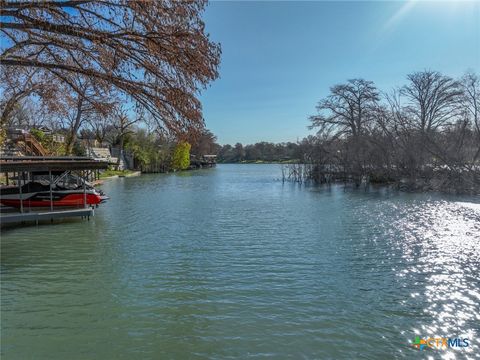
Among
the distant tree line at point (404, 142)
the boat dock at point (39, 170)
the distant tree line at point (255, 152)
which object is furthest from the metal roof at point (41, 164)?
the distant tree line at point (255, 152)

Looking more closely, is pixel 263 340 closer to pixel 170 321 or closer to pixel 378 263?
pixel 170 321

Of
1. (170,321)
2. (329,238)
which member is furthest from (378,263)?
(170,321)

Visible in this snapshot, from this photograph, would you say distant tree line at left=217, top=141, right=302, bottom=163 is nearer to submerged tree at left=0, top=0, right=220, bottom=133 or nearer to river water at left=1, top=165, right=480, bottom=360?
river water at left=1, top=165, right=480, bottom=360

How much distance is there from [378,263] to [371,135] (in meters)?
30.3

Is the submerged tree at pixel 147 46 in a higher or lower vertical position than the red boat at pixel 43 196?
higher

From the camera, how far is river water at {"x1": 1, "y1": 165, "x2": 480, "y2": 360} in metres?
5.49

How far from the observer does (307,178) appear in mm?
43969

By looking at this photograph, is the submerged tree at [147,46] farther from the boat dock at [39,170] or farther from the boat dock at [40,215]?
the boat dock at [40,215]

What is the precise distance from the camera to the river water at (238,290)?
5492 mm

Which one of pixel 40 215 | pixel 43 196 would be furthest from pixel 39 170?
pixel 43 196

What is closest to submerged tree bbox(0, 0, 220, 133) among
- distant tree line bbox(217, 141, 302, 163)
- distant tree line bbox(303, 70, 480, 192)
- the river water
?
the river water

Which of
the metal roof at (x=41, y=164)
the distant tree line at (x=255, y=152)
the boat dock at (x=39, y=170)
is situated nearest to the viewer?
the metal roof at (x=41, y=164)

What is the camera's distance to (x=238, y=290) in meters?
7.65

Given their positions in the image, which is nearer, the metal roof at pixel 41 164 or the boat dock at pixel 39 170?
the metal roof at pixel 41 164
